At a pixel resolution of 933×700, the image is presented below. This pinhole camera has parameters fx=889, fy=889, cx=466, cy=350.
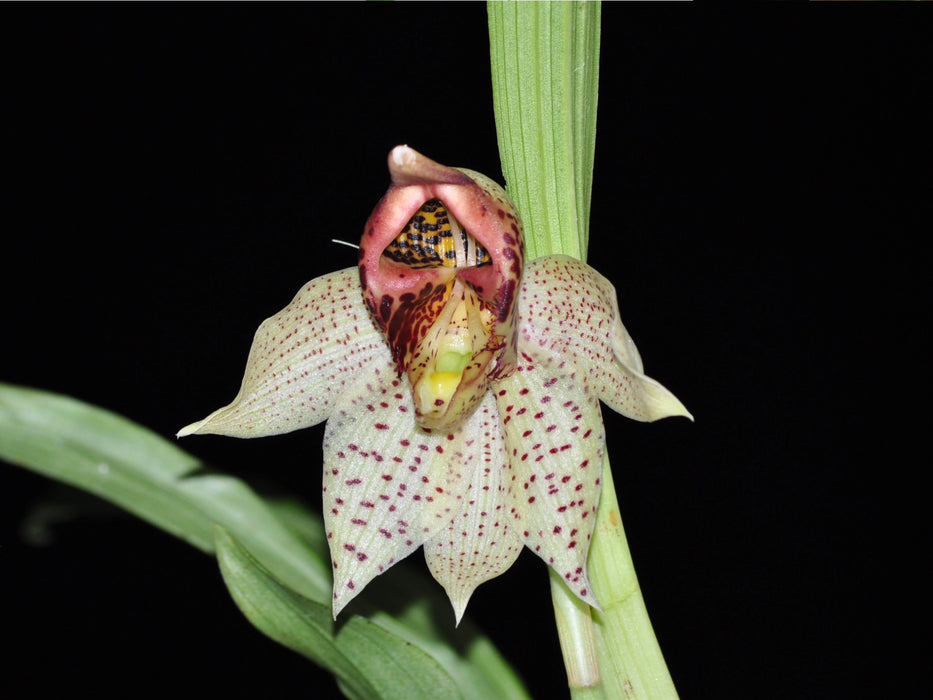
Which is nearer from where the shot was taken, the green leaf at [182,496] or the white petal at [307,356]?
the white petal at [307,356]

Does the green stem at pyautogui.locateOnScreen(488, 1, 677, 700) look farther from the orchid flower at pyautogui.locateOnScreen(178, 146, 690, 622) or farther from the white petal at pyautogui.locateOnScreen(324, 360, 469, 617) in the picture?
the white petal at pyautogui.locateOnScreen(324, 360, 469, 617)

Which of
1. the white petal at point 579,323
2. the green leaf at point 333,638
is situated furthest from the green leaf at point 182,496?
the white petal at point 579,323

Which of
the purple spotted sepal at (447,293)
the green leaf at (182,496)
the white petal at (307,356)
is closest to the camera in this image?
the purple spotted sepal at (447,293)

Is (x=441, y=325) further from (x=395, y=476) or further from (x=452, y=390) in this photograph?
(x=395, y=476)

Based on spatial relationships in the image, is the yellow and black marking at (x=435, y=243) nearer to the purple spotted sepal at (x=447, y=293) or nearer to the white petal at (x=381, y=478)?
the purple spotted sepal at (x=447, y=293)

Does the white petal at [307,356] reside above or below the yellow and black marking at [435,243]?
below

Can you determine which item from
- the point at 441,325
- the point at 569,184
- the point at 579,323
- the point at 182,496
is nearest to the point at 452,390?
the point at 441,325
